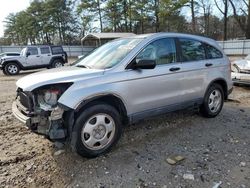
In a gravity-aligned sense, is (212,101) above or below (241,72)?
below

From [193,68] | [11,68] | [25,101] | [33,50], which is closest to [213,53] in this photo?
[193,68]

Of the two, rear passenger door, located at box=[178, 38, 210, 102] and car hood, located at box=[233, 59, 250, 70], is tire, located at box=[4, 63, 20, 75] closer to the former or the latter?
car hood, located at box=[233, 59, 250, 70]

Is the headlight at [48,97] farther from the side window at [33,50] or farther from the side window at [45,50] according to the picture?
the side window at [45,50]

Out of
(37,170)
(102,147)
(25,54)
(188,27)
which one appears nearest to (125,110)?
(102,147)

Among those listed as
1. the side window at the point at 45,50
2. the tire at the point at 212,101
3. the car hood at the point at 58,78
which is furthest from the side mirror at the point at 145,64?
the side window at the point at 45,50

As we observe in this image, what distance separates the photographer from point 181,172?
3.40 meters

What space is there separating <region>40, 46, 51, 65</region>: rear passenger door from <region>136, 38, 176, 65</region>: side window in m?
13.8

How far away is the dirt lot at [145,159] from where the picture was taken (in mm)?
3240

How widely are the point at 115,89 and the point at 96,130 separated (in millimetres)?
661

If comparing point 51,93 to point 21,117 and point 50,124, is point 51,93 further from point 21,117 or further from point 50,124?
point 21,117

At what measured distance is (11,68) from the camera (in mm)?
16406

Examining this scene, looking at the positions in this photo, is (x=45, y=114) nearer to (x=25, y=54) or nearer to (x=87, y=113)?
(x=87, y=113)

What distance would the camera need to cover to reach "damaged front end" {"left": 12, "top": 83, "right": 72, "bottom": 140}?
11.1ft

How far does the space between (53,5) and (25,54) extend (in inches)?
1272
